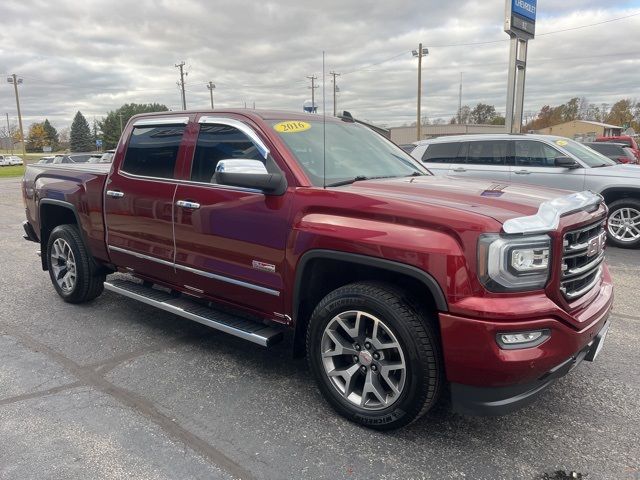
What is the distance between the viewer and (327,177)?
3.40 metres

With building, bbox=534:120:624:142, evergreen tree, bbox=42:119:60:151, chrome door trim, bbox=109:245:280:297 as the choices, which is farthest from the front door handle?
evergreen tree, bbox=42:119:60:151

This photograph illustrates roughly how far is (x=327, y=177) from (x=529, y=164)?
648 centimetres

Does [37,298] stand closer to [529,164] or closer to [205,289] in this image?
[205,289]

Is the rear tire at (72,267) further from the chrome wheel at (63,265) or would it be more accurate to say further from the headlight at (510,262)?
the headlight at (510,262)

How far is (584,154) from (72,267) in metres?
7.92

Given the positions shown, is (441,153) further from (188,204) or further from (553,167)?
(188,204)

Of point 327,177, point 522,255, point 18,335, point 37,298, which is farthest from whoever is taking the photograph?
point 37,298

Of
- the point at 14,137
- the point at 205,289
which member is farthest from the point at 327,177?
the point at 14,137

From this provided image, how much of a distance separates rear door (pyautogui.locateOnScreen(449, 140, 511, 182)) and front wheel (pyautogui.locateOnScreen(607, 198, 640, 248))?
175 cm

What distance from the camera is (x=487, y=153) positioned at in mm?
9250

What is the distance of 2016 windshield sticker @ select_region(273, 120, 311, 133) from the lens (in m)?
3.63

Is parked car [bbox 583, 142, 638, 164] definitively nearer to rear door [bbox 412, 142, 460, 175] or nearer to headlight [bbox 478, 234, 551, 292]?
rear door [bbox 412, 142, 460, 175]

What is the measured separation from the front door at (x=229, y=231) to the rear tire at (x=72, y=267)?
1566 millimetres

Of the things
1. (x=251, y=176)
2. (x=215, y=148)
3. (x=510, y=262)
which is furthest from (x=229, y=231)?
(x=510, y=262)
